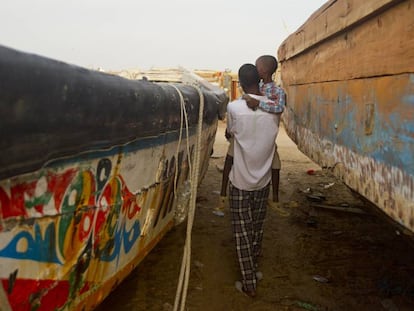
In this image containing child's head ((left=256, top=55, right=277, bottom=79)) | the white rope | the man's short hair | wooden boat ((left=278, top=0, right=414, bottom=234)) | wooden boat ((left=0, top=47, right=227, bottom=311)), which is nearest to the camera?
wooden boat ((left=0, top=47, right=227, bottom=311))

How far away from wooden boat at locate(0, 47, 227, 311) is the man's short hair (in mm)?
895

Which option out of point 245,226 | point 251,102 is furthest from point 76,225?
point 245,226

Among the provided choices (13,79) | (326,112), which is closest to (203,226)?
(326,112)

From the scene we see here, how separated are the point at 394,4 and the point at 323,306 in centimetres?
198

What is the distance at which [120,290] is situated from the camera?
2918 millimetres

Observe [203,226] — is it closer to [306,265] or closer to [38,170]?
[306,265]

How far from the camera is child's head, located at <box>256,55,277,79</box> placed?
2.99 meters

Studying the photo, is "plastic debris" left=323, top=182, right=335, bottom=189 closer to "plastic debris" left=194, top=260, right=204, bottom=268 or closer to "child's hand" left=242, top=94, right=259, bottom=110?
"plastic debris" left=194, top=260, right=204, bottom=268

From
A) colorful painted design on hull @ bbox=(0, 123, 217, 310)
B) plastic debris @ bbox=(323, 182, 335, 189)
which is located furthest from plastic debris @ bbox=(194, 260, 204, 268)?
plastic debris @ bbox=(323, 182, 335, 189)

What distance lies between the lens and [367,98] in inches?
78.6

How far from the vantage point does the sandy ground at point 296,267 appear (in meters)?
2.82

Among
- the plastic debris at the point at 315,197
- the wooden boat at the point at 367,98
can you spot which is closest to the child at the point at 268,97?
the wooden boat at the point at 367,98

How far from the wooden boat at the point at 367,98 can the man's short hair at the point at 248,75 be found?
486mm

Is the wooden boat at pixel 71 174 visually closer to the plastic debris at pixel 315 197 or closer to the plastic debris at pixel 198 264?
A: the plastic debris at pixel 198 264
